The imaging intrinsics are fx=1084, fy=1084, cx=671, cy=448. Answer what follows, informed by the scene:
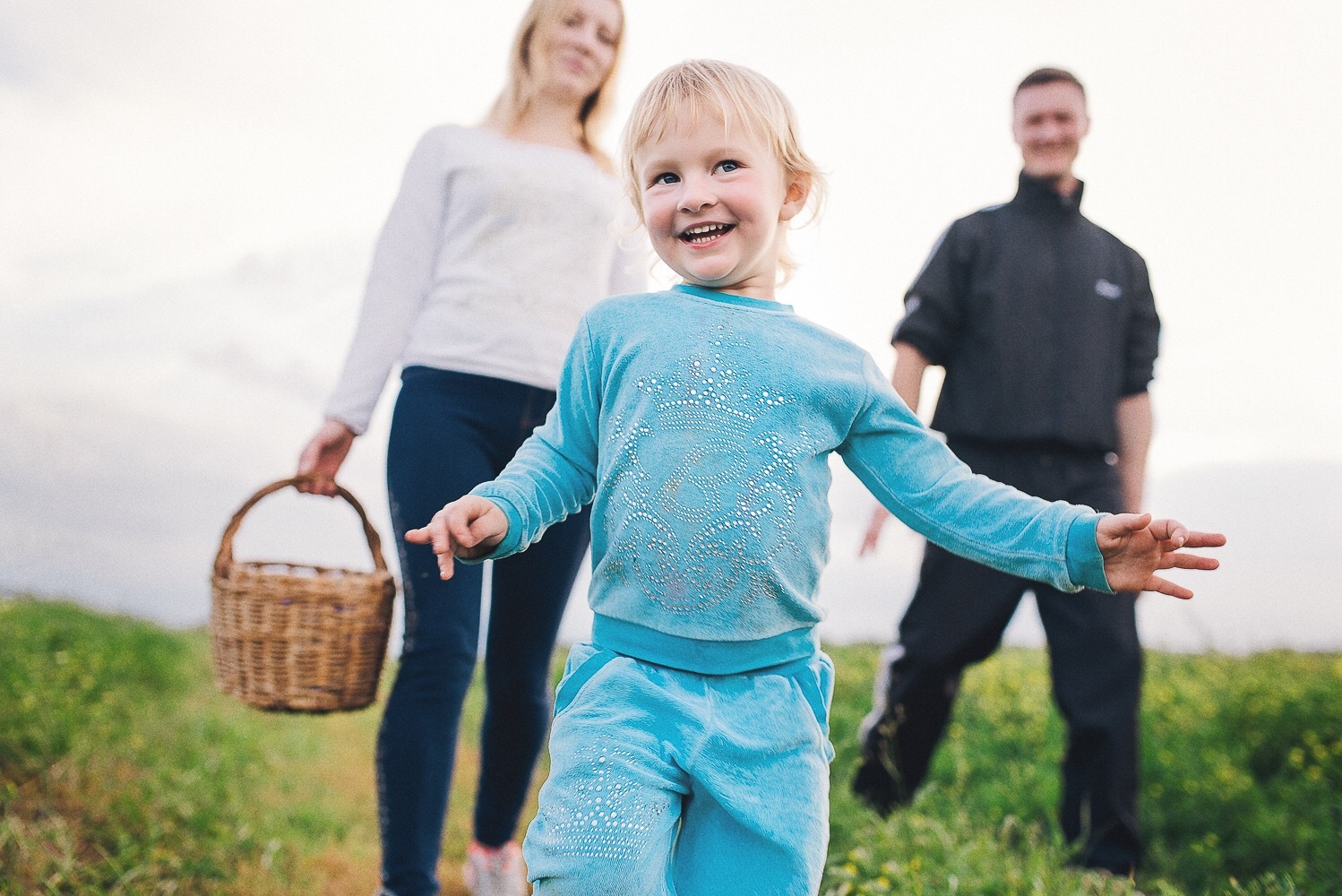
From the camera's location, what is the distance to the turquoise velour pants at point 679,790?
5.20ft

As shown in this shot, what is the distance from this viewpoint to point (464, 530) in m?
1.61

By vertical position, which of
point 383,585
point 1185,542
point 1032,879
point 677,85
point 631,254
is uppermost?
point 677,85

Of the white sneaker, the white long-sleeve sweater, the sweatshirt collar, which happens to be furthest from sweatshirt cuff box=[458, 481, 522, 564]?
the white sneaker

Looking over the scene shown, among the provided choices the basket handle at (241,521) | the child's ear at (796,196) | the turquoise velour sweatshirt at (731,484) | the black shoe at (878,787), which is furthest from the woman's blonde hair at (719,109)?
the black shoe at (878,787)

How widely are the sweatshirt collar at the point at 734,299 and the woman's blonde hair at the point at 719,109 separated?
0.61 ft

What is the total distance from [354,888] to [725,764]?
2.25 meters

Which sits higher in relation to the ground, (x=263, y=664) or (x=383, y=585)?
(x=383, y=585)

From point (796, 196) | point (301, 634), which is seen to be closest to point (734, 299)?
point (796, 196)

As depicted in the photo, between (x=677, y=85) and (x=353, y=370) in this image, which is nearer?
(x=677, y=85)

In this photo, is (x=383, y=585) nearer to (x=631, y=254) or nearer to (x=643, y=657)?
(x=631, y=254)

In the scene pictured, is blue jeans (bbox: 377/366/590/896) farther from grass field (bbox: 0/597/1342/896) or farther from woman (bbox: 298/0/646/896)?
grass field (bbox: 0/597/1342/896)

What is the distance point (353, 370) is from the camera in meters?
2.80

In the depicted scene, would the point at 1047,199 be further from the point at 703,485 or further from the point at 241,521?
the point at 241,521

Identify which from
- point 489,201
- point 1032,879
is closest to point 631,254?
point 489,201
